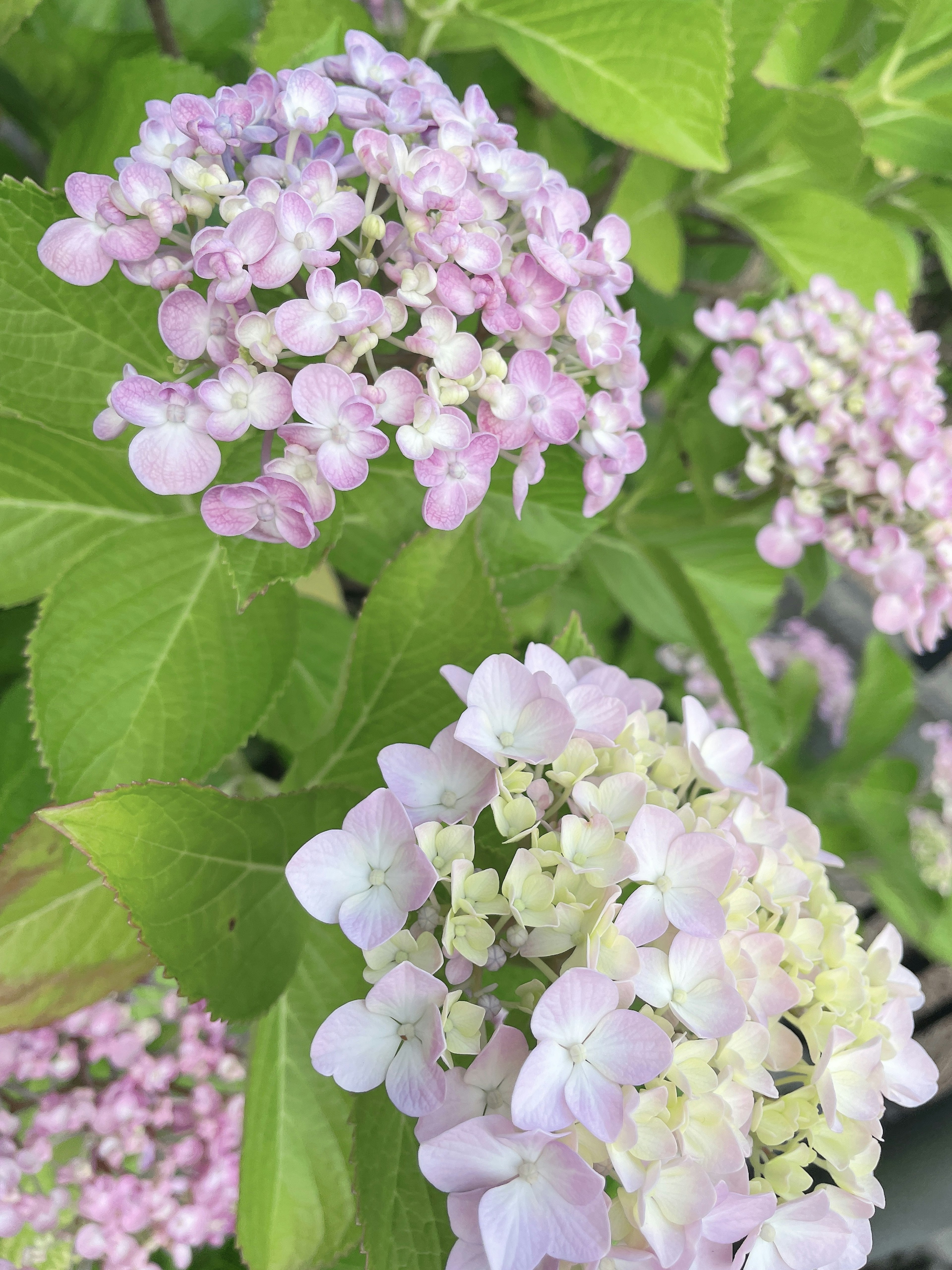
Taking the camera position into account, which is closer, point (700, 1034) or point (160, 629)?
point (700, 1034)

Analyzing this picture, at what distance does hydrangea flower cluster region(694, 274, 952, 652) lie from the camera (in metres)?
0.63

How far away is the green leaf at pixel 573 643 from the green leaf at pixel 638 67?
0.90ft

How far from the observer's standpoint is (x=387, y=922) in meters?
0.32

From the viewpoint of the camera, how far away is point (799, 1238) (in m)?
0.33

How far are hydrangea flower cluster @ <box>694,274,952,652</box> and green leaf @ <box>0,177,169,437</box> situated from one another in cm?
44

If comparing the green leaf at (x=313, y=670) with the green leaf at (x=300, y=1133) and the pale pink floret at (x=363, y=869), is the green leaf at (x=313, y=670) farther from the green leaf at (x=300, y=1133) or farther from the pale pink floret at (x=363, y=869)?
the pale pink floret at (x=363, y=869)

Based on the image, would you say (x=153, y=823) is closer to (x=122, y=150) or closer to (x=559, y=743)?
(x=559, y=743)

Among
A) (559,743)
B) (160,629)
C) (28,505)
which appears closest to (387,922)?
(559,743)

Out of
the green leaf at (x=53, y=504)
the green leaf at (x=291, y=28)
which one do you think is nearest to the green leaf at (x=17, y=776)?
the green leaf at (x=53, y=504)

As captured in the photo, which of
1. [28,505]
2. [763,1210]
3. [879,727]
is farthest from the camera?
[879,727]

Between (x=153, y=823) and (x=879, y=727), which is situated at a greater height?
(x=153, y=823)

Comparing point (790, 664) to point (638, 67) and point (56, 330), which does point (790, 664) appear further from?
point (56, 330)

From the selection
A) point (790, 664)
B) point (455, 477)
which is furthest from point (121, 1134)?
point (790, 664)

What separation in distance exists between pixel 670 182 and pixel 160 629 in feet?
2.02
